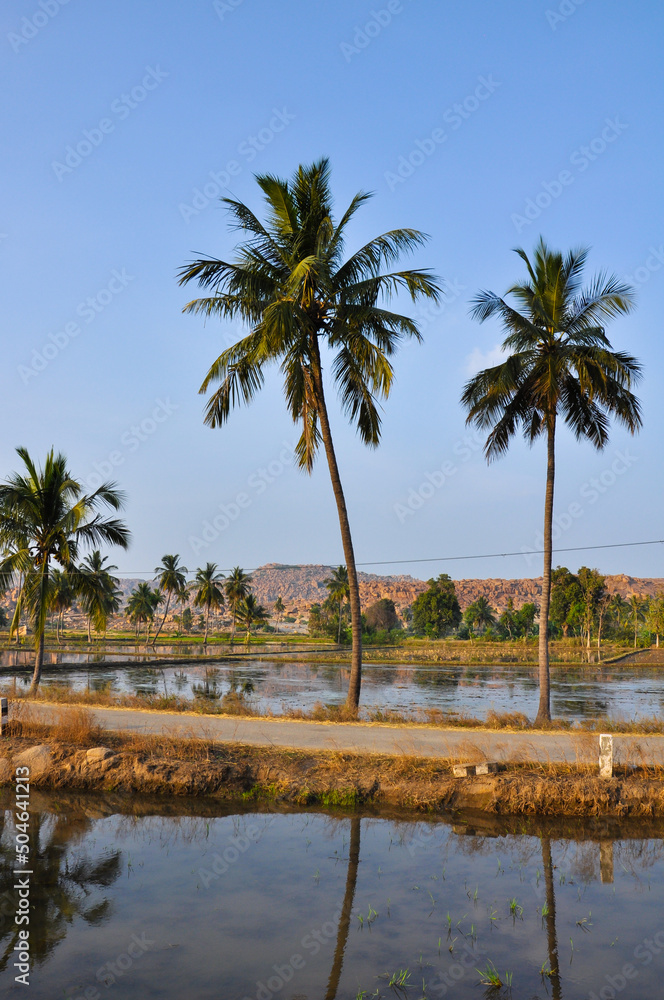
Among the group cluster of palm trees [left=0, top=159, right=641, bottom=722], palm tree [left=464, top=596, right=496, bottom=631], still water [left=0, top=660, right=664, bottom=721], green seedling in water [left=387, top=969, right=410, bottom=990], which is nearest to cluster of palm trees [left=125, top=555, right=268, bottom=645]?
still water [left=0, top=660, right=664, bottom=721]

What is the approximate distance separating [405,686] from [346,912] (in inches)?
1174

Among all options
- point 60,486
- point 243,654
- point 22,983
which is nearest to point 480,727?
point 22,983

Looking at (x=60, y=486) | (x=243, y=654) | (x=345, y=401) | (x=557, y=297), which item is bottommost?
(x=243, y=654)

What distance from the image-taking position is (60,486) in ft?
76.8

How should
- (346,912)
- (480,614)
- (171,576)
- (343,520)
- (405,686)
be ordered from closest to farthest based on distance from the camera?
(346,912)
(343,520)
(405,686)
(171,576)
(480,614)

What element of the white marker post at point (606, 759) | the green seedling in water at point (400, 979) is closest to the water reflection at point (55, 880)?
the green seedling in water at point (400, 979)

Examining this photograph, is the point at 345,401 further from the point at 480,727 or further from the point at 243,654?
A: the point at 243,654

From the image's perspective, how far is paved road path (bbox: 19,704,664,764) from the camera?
39.5ft

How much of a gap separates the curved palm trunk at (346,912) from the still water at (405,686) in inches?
447

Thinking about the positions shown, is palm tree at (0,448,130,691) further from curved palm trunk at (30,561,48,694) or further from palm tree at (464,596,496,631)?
palm tree at (464,596,496,631)

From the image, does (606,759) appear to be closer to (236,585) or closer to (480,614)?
(236,585)

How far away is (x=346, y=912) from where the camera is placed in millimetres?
6938

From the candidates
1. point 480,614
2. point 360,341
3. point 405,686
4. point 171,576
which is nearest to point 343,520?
point 360,341

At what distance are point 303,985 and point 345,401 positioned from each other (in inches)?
565
